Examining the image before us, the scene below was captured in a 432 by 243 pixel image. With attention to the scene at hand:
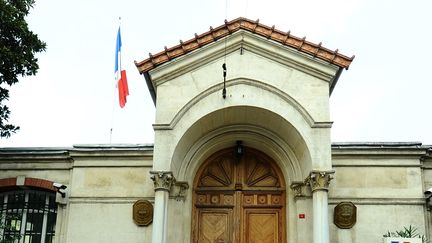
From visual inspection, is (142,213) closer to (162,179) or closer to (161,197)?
(161,197)

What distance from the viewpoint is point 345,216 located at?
43.5ft

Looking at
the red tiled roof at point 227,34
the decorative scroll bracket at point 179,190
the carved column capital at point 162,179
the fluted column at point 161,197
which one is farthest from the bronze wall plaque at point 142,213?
the red tiled roof at point 227,34

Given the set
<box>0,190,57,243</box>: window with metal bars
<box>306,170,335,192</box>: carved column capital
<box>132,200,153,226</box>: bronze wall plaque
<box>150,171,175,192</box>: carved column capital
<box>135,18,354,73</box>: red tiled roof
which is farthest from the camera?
<box>0,190,57,243</box>: window with metal bars

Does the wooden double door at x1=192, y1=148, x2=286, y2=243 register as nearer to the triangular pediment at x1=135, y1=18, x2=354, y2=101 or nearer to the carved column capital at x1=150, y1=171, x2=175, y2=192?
the carved column capital at x1=150, y1=171, x2=175, y2=192

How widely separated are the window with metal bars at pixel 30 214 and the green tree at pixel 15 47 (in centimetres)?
195

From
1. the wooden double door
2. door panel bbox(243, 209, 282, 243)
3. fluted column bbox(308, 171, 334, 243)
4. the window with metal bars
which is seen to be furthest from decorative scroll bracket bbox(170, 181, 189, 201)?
the window with metal bars

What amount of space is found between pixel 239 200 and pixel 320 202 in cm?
251

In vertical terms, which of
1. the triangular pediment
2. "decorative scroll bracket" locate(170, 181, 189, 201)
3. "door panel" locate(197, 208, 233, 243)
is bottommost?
"door panel" locate(197, 208, 233, 243)

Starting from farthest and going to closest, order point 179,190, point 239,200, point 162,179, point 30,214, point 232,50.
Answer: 1. point 30,214
2. point 239,200
3. point 179,190
4. point 232,50
5. point 162,179

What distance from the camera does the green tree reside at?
43.8 ft

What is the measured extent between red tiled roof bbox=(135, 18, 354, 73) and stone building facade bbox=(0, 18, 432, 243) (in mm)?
26

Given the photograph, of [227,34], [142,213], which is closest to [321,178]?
[227,34]

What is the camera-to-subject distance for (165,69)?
13086 millimetres

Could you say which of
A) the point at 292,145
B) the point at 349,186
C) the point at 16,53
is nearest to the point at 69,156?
the point at 16,53
